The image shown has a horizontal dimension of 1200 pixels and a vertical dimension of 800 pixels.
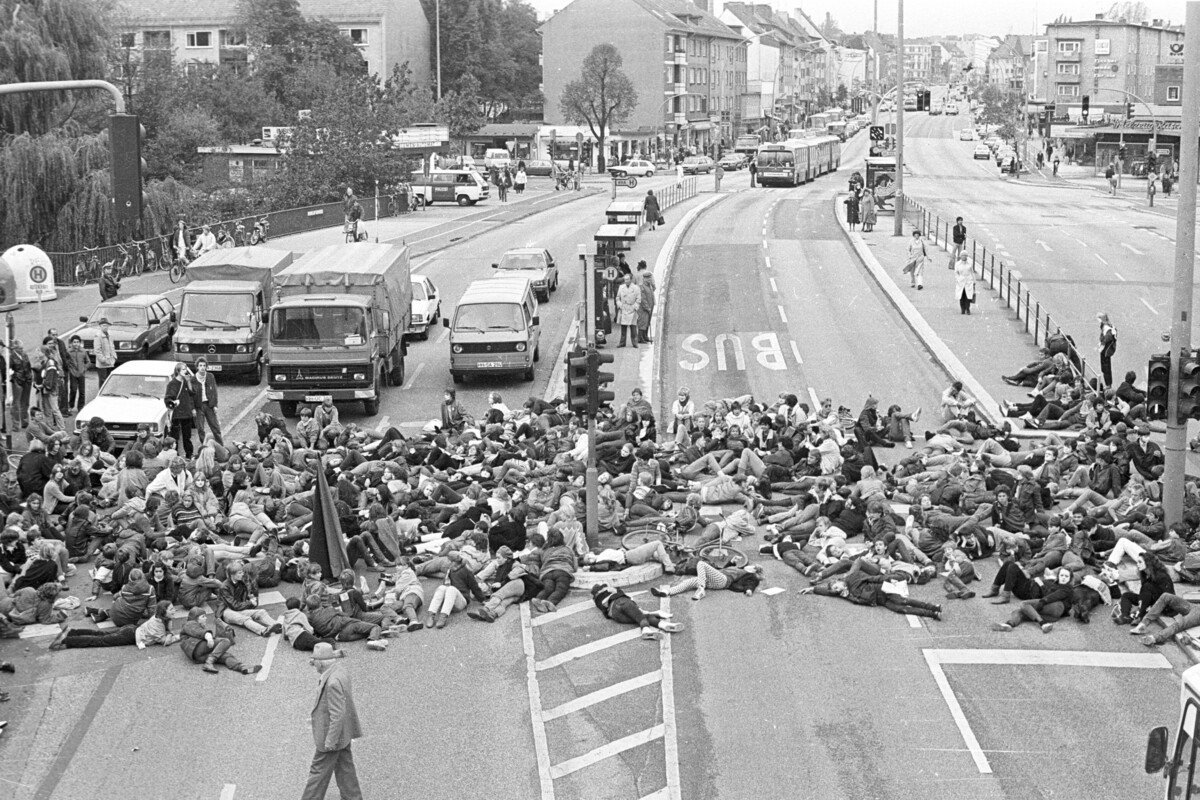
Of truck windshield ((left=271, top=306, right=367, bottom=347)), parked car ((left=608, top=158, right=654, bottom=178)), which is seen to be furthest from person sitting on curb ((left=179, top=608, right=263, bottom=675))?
parked car ((left=608, top=158, right=654, bottom=178))

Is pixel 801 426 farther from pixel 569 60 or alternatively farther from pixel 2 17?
pixel 569 60

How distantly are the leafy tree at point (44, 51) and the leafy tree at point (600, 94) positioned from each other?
216 ft

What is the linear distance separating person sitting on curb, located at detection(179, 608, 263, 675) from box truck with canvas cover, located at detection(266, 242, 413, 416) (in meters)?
12.1

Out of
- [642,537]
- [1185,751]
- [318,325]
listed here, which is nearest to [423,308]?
[318,325]

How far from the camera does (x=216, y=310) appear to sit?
33438mm

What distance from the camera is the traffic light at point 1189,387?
19.7 m

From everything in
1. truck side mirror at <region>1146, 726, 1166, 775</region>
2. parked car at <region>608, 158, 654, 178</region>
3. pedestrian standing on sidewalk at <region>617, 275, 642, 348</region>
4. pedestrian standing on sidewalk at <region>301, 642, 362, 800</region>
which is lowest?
pedestrian standing on sidewalk at <region>301, 642, 362, 800</region>

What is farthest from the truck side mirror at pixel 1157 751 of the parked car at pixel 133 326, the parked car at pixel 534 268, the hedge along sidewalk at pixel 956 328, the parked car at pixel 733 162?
the parked car at pixel 733 162

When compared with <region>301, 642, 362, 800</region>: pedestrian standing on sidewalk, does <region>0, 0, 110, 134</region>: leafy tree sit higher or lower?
higher

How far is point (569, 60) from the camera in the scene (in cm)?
13275

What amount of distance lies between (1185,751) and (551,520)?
11319 mm

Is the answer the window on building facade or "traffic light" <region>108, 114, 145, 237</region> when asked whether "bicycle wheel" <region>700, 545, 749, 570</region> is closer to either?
"traffic light" <region>108, 114, 145, 237</region>

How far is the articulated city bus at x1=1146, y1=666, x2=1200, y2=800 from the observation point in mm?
10195

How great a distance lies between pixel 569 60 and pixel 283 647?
11950cm
